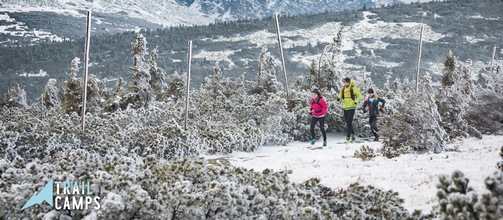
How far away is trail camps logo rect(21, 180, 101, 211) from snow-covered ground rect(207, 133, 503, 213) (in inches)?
141

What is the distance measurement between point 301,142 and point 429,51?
17142 cm

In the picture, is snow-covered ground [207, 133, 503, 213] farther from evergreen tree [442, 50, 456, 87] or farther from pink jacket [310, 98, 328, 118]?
evergreen tree [442, 50, 456, 87]

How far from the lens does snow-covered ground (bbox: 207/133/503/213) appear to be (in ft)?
19.0

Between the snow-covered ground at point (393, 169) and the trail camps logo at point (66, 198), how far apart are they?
3590 mm

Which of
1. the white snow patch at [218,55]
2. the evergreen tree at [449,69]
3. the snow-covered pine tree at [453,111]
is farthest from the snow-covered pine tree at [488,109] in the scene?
the white snow patch at [218,55]

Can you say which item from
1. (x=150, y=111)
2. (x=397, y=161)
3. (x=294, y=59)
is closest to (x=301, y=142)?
(x=150, y=111)

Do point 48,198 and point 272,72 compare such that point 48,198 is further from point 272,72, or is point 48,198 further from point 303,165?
point 272,72

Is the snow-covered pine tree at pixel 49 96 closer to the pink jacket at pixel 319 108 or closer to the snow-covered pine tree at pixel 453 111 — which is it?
the pink jacket at pixel 319 108

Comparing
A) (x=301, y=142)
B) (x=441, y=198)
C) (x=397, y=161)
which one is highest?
(x=441, y=198)

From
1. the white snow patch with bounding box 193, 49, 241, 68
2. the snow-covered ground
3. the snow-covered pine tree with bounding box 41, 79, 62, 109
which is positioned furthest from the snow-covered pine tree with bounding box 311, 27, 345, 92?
the white snow patch with bounding box 193, 49, 241, 68

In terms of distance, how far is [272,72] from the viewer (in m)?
25.5

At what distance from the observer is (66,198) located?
3818 millimetres

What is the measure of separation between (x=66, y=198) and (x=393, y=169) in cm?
530

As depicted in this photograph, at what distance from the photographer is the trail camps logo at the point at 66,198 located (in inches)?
150
